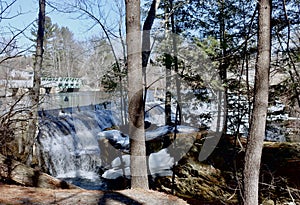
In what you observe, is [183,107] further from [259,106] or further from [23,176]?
[23,176]

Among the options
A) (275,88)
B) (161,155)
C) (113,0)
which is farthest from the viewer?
(113,0)

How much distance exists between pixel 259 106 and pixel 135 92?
5.24 ft

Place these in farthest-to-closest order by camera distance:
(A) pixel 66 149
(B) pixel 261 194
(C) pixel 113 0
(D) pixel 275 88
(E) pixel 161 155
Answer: (A) pixel 66 149
(C) pixel 113 0
(E) pixel 161 155
(D) pixel 275 88
(B) pixel 261 194

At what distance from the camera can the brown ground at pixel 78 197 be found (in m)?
2.41

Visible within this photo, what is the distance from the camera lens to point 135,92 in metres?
3.31

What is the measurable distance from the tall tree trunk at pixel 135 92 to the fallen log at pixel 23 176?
1005 millimetres

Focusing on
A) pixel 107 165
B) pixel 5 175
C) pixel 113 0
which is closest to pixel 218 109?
pixel 107 165

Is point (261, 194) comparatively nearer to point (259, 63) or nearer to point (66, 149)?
→ point (259, 63)

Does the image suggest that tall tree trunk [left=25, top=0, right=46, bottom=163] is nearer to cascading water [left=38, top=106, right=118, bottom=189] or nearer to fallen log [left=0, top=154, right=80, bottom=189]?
cascading water [left=38, top=106, right=118, bottom=189]

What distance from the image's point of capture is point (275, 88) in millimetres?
5527

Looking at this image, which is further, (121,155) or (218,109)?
(121,155)

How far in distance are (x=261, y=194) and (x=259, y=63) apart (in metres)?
3.17

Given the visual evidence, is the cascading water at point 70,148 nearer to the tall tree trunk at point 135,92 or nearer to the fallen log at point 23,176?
the fallen log at point 23,176

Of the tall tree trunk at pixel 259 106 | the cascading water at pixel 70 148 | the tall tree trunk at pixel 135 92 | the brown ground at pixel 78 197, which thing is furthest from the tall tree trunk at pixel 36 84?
the tall tree trunk at pixel 259 106
